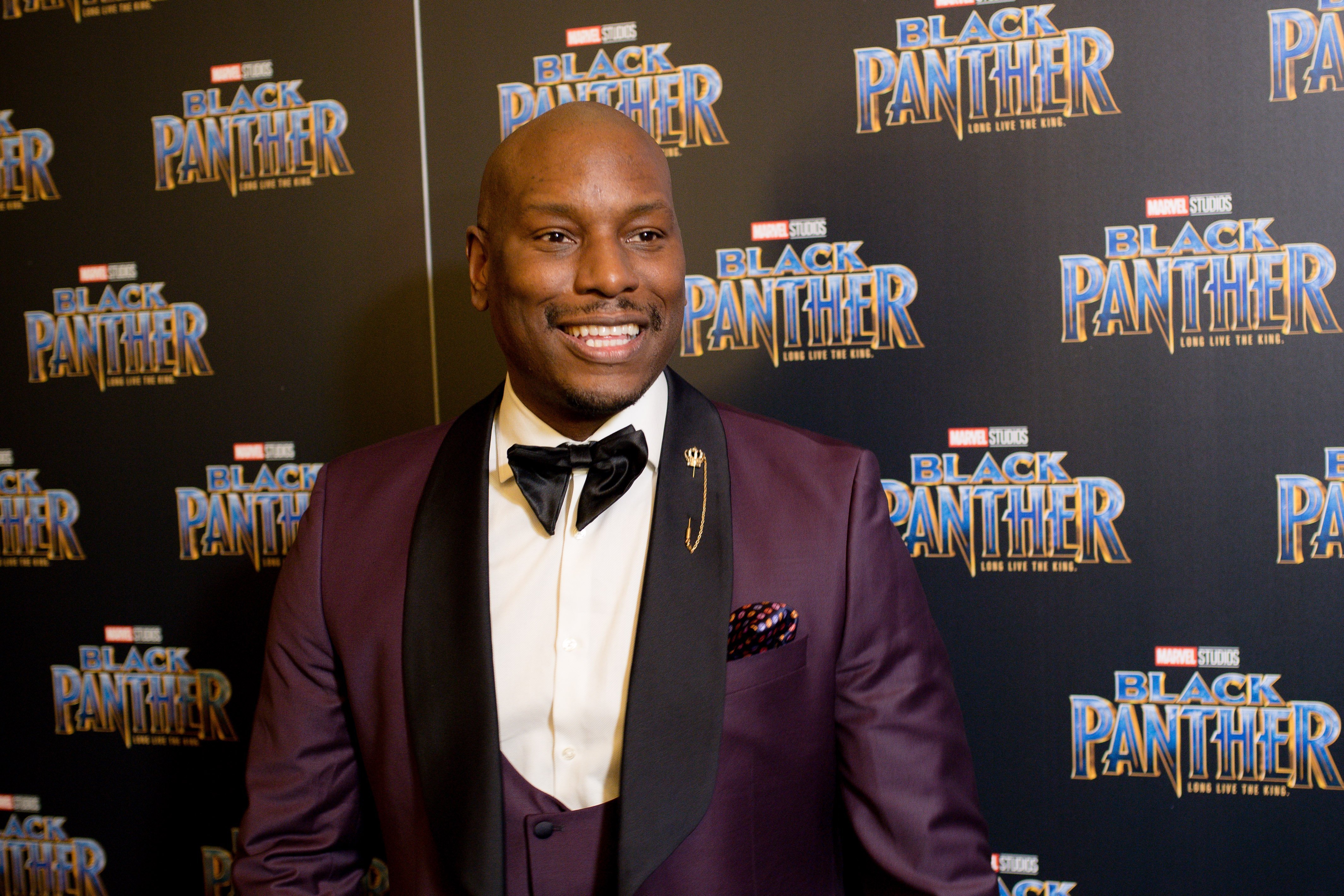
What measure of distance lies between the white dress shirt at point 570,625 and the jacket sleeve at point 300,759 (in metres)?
0.26

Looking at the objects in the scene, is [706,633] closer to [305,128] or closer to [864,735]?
[864,735]

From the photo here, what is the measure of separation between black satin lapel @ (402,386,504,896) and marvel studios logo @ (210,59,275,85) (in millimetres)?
1086

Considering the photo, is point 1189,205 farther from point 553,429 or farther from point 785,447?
point 553,429

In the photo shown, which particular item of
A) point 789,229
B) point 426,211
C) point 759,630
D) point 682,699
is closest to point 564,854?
point 682,699

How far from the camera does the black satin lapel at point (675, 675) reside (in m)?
1.10

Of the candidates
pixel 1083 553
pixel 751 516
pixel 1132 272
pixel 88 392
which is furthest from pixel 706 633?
pixel 88 392

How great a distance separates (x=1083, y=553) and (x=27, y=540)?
7.01ft

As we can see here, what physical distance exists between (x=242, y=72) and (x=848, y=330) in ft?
4.27

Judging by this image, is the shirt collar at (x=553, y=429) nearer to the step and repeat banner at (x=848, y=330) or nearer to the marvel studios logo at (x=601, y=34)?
the step and repeat banner at (x=848, y=330)

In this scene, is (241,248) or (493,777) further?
(241,248)

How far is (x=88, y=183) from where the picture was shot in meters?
1.97

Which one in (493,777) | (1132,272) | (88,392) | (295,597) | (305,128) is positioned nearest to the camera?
(493,777)

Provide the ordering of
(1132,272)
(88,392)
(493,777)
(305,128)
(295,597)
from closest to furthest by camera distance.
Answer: (493,777)
(295,597)
(1132,272)
(305,128)
(88,392)

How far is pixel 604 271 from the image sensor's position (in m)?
1.16
